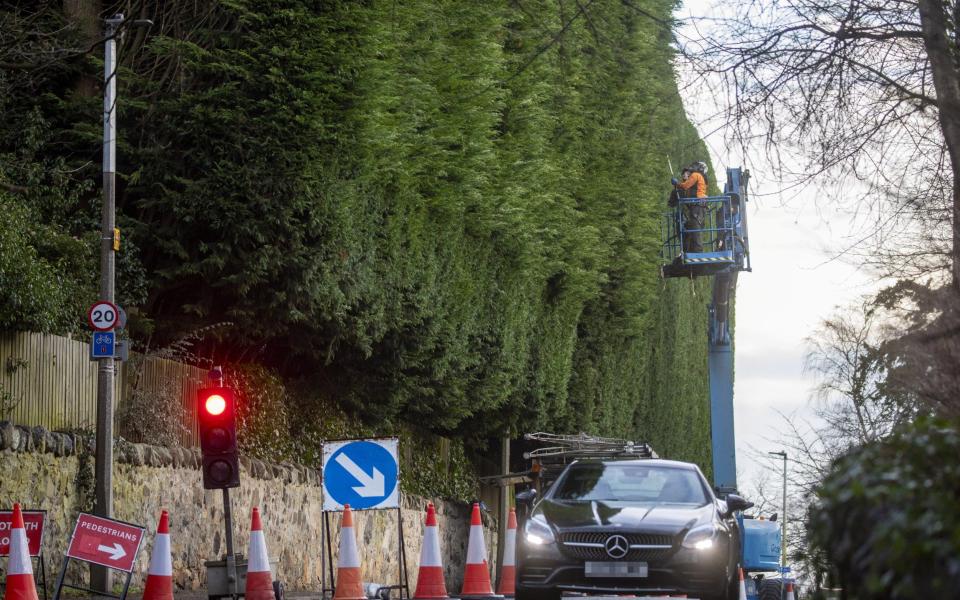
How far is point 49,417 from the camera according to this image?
19000 mm

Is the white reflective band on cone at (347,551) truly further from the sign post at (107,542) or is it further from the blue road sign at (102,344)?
the blue road sign at (102,344)

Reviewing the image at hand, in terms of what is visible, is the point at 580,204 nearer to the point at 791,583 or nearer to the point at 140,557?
the point at 791,583

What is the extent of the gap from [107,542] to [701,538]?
5.32 m

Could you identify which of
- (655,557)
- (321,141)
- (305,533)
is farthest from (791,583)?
(655,557)

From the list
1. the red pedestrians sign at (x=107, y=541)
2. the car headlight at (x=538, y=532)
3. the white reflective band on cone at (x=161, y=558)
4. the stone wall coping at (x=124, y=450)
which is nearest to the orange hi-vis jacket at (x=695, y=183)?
the stone wall coping at (x=124, y=450)

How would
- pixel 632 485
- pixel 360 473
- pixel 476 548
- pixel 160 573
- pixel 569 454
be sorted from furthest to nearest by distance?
pixel 569 454 < pixel 476 548 < pixel 632 485 < pixel 360 473 < pixel 160 573

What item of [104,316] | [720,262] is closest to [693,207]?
[720,262]

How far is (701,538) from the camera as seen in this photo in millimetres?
14203

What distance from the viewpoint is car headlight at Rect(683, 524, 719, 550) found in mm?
14148

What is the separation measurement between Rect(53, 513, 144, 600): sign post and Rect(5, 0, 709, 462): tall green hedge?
5893 mm

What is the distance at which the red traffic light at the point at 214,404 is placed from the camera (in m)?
14.7

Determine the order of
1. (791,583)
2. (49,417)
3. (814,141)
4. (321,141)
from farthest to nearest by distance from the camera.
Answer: (791,583), (321,141), (49,417), (814,141)

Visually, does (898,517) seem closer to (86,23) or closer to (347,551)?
(347,551)

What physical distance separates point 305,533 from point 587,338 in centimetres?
1808
